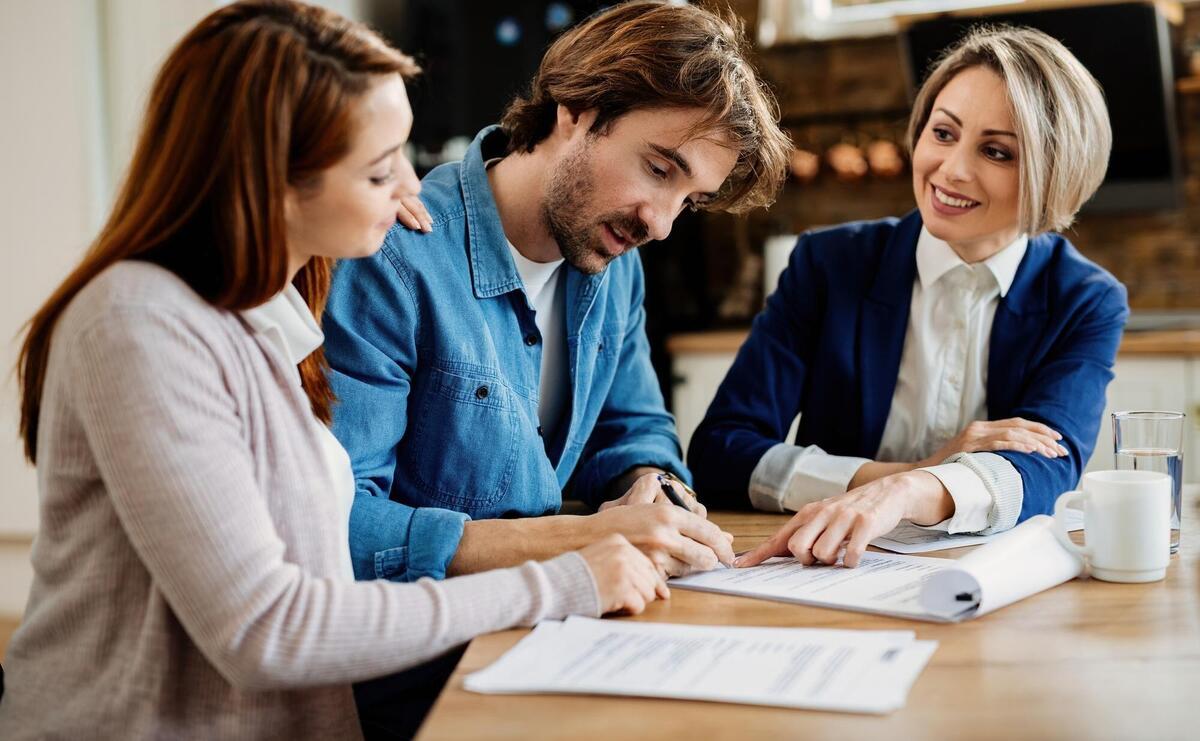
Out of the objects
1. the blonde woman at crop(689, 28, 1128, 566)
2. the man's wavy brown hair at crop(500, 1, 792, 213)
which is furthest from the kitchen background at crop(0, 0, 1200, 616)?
the blonde woman at crop(689, 28, 1128, 566)

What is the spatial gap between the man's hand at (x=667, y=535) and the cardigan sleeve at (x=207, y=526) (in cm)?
30

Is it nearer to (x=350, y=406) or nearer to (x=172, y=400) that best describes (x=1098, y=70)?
(x=350, y=406)

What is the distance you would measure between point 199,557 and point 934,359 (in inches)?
49.6

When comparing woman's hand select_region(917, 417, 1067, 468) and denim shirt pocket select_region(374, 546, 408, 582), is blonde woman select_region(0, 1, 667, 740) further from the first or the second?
woman's hand select_region(917, 417, 1067, 468)

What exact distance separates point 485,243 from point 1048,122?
88 centimetres

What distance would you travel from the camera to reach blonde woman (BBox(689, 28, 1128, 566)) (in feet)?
5.62

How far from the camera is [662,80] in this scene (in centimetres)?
155

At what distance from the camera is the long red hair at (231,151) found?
1.00 metres

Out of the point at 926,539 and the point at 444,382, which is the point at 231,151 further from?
the point at 926,539

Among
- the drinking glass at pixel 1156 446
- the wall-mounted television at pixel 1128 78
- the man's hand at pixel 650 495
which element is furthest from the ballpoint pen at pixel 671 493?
the wall-mounted television at pixel 1128 78

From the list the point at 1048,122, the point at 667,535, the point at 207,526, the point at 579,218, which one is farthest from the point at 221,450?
the point at 1048,122

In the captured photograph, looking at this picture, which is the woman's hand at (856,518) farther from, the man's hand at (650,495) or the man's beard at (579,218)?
the man's beard at (579,218)

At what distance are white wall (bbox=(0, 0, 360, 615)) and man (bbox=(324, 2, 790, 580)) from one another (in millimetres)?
1825

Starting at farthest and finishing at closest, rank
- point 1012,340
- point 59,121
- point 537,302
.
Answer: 1. point 59,121
2. point 1012,340
3. point 537,302
